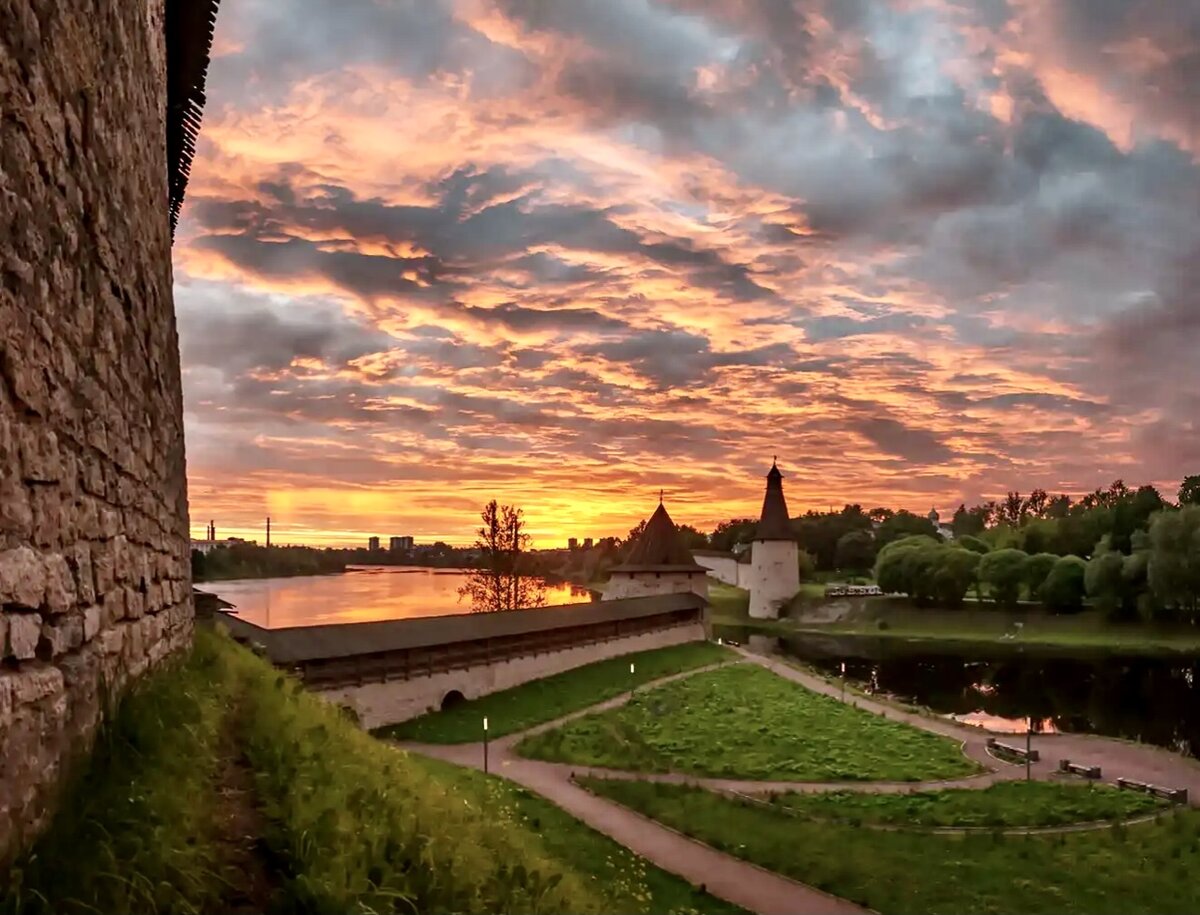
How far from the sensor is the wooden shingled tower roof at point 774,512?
178 feet

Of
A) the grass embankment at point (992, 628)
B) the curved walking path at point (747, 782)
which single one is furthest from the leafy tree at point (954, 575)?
the curved walking path at point (747, 782)

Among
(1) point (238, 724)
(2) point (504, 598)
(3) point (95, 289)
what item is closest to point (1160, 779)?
(1) point (238, 724)

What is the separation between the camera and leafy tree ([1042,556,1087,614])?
49375 mm

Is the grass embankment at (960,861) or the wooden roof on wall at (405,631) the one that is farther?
the wooden roof on wall at (405,631)

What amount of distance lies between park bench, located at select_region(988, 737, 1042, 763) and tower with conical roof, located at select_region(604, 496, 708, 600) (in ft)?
62.6

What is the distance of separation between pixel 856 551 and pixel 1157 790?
228ft

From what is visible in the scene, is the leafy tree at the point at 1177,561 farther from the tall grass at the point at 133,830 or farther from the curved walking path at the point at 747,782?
the tall grass at the point at 133,830

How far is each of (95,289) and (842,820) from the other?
11.7 metres

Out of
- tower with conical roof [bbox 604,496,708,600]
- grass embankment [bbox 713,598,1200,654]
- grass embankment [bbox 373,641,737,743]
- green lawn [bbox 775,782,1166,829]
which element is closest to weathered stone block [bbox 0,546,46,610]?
green lawn [bbox 775,782,1166,829]

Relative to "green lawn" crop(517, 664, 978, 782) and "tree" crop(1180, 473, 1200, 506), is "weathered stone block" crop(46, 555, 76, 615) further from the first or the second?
"tree" crop(1180, 473, 1200, 506)

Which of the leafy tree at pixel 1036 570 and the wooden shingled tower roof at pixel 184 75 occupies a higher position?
the wooden shingled tower roof at pixel 184 75

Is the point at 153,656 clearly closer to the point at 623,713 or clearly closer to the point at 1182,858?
the point at 1182,858

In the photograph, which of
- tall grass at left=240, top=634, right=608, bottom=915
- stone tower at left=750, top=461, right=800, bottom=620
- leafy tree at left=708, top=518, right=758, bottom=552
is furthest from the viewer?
leafy tree at left=708, top=518, right=758, bottom=552

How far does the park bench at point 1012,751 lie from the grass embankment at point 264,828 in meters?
14.5
